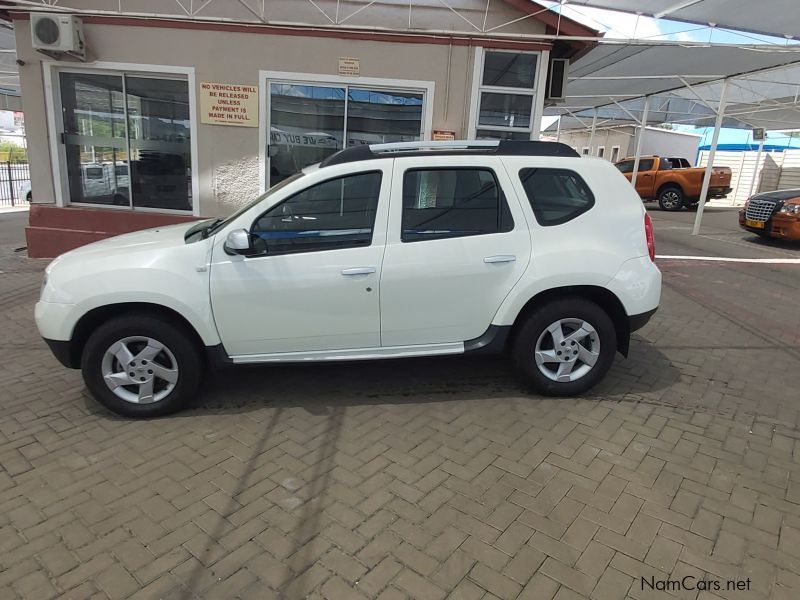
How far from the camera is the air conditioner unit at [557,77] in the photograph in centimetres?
796

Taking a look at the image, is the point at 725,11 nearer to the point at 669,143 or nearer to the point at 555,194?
the point at 555,194

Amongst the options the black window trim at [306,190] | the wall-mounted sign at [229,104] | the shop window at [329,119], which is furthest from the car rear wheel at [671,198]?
the black window trim at [306,190]

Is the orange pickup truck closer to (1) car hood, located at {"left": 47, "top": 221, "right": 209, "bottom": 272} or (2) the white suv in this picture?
(2) the white suv

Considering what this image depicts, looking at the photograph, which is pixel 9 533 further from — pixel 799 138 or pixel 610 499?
pixel 799 138

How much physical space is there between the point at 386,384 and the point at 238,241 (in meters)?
1.64

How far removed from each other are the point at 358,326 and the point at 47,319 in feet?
6.59

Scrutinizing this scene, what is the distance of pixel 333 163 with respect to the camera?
148 inches

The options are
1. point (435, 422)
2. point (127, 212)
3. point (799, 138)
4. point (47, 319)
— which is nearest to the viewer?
point (47, 319)

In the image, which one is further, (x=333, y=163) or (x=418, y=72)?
(x=418, y=72)

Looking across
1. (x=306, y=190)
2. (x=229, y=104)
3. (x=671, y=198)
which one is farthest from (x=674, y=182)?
(x=306, y=190)

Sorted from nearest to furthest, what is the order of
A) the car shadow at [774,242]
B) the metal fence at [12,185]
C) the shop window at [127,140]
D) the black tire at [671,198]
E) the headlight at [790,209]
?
the shop window at [127,140] < the headlight at [790,209] < the car shadow at [774,242] < the metal fence at [12,185] < the black tire at [671,198]

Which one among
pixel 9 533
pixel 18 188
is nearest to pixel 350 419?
pixel 9 533

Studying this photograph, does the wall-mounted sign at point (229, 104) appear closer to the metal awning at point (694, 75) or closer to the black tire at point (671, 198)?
the metal awning at point (694, 75)

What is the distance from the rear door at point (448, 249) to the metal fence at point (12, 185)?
1803 centimetres
